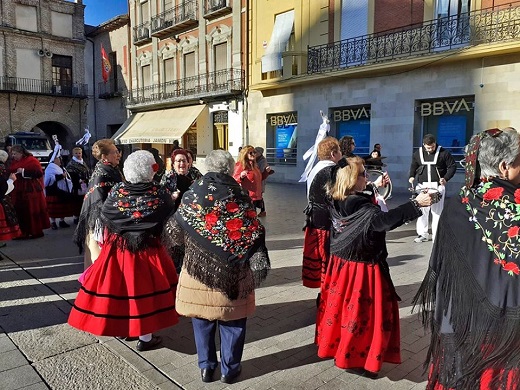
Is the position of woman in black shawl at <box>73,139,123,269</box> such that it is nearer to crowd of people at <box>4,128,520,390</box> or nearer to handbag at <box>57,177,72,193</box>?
crowd of people at <box>4,128,520,390</box>

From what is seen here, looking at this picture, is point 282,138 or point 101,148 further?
point 282,138

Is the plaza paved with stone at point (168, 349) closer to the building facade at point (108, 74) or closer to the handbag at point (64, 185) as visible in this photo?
the handbag at point (64, 185)

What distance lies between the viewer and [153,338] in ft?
11.9

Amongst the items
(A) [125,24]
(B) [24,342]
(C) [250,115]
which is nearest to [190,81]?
(C) [250,115]

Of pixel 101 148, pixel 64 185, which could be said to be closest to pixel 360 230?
pixel 101 148

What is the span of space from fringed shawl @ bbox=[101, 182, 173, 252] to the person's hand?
199 centimetres

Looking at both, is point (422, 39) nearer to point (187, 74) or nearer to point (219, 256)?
point (219, 256)

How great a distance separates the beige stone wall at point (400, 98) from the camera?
1231cm

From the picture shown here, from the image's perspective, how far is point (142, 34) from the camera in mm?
27328

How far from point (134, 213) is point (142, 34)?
88.5ft

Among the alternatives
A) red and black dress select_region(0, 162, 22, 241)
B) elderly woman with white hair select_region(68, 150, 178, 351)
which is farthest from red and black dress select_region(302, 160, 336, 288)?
red and black dress select_region(0, 162, 22, 241)

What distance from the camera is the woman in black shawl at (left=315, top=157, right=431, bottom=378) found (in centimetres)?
291

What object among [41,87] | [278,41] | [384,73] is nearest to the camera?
[384,73]

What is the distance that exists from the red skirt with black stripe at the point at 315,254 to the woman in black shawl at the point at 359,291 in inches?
41.0
